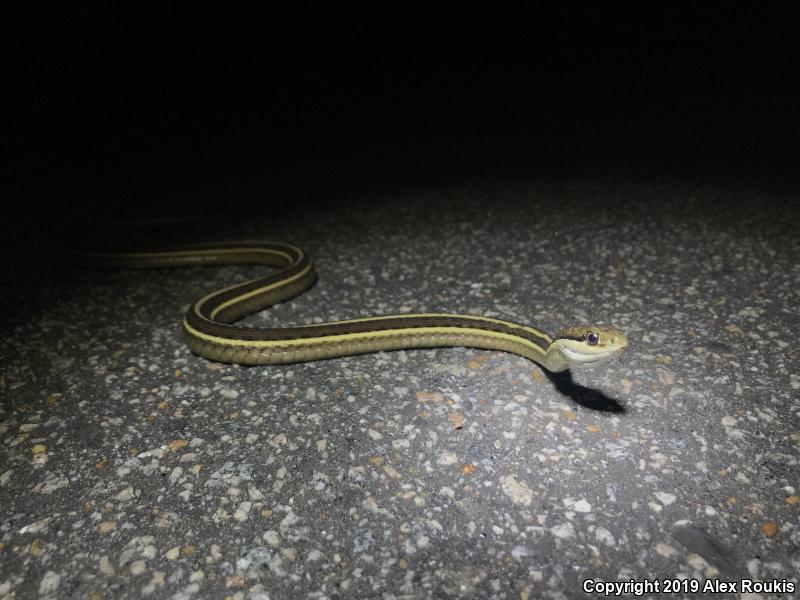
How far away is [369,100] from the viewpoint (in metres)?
11.2

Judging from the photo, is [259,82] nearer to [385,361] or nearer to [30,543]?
[385,361]

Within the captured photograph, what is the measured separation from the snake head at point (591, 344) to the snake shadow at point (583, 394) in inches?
10.7

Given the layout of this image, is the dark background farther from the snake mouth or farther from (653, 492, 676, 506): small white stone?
(653, 492, 676, 506): small white stone

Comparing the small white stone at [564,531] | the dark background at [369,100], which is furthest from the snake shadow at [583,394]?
the dark background at [369,100]

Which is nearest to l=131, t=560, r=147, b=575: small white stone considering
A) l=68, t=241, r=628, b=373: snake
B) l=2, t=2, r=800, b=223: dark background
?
l=68, t=241, r=628, b=373: snake

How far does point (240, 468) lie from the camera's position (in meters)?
2.36

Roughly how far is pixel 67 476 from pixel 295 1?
966 cm

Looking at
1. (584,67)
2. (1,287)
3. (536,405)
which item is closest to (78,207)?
(1,287)

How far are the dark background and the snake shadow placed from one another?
14.1 feet

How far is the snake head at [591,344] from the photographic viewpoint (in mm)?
2381

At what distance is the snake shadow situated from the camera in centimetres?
264

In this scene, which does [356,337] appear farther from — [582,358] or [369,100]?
[369,100]

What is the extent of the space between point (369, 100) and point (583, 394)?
1001 centimetres

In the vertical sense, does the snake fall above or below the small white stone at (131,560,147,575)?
above
